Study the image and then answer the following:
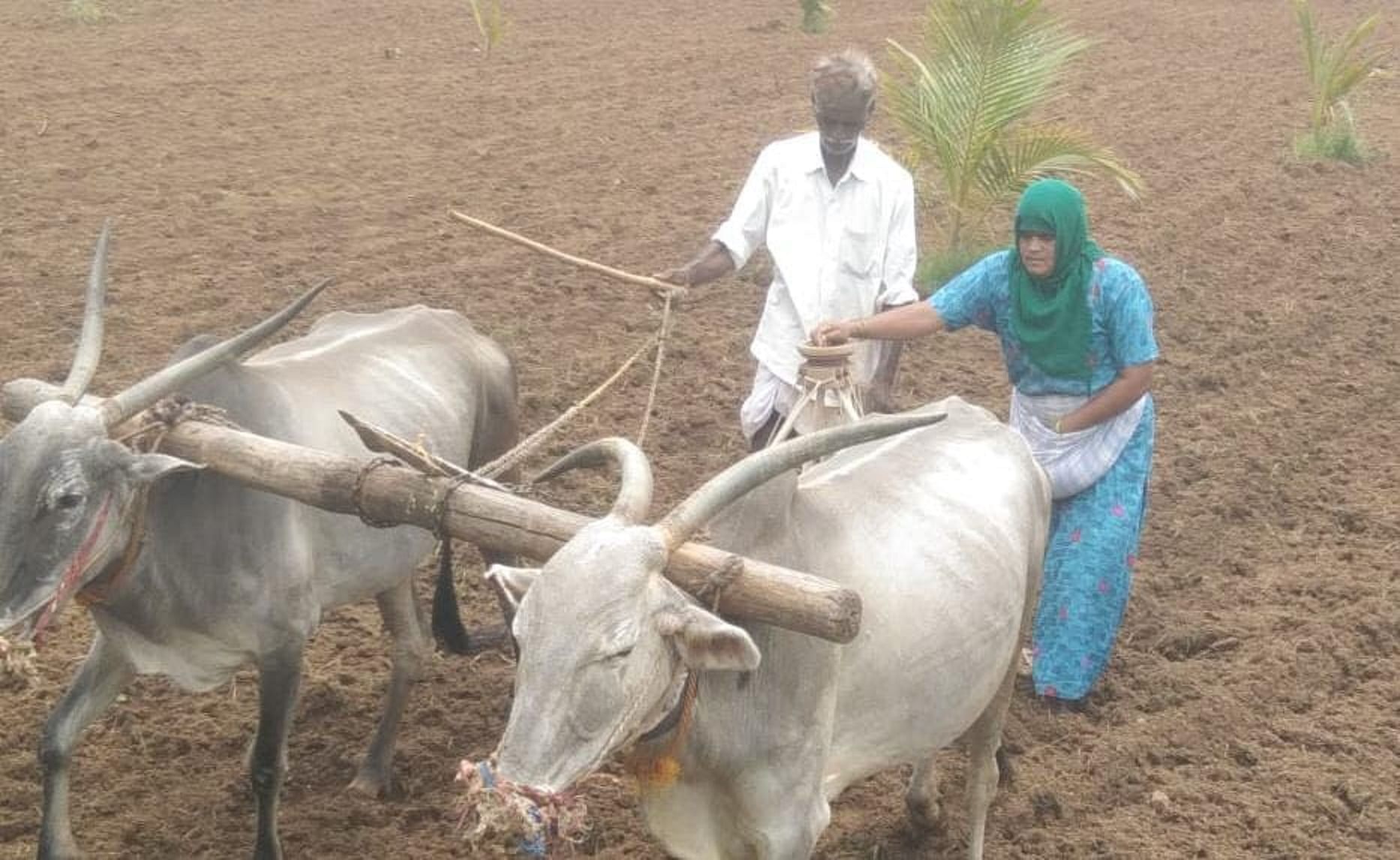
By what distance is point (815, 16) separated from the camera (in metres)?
18.2

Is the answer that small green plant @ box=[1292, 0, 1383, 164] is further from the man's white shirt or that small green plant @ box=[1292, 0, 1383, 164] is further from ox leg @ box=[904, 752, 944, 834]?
ox leg @ box=[904, 752, 944, 834]

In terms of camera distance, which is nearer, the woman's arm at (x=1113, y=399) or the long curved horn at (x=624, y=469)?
the long curved horn at (x=624, y=469)

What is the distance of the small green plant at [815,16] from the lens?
18.1 m

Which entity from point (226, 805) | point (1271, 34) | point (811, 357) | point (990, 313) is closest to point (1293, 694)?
point (990, 313)

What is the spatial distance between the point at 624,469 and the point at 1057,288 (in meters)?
2.40

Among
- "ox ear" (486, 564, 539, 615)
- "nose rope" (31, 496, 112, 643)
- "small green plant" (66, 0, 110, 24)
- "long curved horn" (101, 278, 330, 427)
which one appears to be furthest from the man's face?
"small green plant" (66, 0, 110, 24)

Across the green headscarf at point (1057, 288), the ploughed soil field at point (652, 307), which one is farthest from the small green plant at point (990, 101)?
the green headscarf at point (1057, 288)

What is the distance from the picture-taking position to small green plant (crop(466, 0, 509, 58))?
1540 cm

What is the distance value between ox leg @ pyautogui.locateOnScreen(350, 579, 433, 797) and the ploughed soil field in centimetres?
11

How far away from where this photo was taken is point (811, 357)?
16.7ft

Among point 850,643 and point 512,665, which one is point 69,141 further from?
point 850,643

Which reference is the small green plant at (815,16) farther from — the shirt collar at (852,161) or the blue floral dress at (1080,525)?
the blue floral dress at (1080,525)

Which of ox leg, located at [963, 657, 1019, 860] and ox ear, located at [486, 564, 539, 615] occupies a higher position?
ox ear, located at [486, 564, 539, 615]

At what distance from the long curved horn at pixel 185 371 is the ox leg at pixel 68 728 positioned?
0.78 metres
